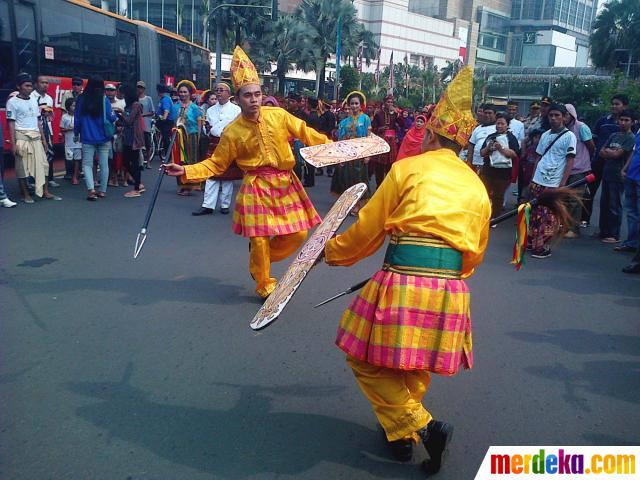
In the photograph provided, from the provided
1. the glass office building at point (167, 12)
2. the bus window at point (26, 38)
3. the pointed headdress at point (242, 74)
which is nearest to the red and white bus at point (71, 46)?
the bus window at point (26, 38)

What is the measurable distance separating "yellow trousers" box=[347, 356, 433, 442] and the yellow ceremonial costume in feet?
7.85

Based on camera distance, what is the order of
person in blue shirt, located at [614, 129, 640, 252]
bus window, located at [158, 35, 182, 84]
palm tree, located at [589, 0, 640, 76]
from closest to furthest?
person in blue shirt, located at [614, 129, 640, 252], bus window, located at [158, 35, 182, 84], palm tree, located at [589, 0, 640, 76]

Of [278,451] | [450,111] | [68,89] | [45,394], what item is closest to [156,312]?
[45,394]

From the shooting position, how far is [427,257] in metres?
2.62

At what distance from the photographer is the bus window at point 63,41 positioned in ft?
41.1

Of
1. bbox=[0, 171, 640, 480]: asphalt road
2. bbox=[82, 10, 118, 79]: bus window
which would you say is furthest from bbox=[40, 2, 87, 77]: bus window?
bbox=[0, 171, 640, 480]: asphalt road

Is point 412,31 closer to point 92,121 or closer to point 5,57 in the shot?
point 5,57

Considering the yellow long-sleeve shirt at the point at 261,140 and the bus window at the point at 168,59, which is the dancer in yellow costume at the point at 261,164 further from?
the bus window at the point at 168,59

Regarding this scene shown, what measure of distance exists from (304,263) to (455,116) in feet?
3.26

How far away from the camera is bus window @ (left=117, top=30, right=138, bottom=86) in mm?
16047

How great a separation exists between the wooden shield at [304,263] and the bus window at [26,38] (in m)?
10.8

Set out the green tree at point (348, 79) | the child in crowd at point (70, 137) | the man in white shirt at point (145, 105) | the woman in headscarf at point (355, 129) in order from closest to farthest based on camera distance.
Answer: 1. the woman in headscarf at point (355, 129)
2. the child in crowd at point (70, 137)
3. the man in white shirt at point (145, 105)
4. the green tree at point (348, 79)

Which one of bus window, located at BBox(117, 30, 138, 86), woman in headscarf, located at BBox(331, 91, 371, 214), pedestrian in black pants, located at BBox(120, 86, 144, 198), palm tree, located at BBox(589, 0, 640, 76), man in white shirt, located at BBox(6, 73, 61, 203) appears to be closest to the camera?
man in white shirt, located at BBox(6, 73, 61, 203)

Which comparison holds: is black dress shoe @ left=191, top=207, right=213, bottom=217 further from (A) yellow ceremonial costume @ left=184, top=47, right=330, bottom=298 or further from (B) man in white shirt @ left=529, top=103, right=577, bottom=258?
(B) man in white shirt @ left=529, top=103, right=577, bottom=258
